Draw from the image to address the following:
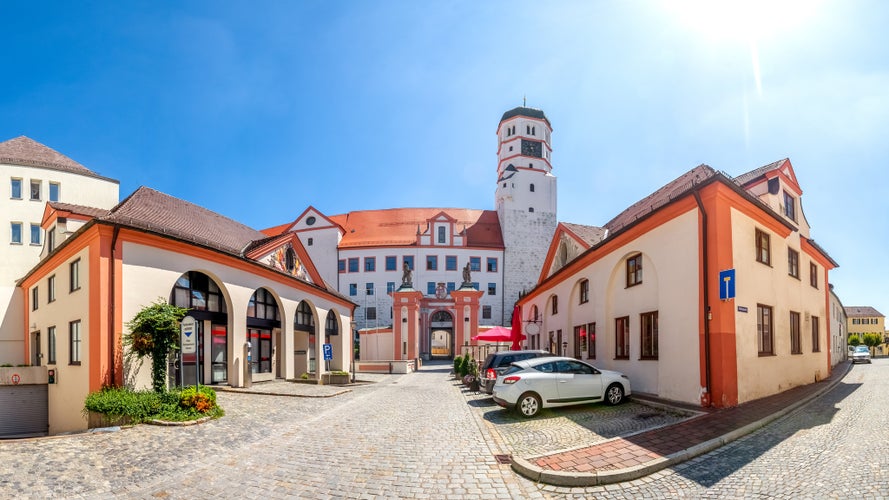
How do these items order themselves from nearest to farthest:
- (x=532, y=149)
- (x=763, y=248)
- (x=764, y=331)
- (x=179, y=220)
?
(x=764, y=331) → (x=763, y=248) → (x=179, y=220) → (x=532, y=149)

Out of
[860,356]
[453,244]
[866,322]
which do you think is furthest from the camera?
[866,322]

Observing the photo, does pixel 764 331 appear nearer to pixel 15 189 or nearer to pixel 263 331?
pixel 263 331

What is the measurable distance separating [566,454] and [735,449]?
2672mm

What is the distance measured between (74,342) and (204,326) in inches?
152

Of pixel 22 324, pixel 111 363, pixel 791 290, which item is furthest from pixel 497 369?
pixel 22 324

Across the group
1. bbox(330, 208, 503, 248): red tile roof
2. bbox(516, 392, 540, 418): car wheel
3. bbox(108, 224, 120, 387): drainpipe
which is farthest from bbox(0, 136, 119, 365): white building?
bbox(330, 208, 503, 248): red tile roof

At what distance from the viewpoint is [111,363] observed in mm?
12758

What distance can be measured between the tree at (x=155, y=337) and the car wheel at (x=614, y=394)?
11.3 metres

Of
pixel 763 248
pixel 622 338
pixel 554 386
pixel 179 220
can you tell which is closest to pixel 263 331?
pixel 179 220

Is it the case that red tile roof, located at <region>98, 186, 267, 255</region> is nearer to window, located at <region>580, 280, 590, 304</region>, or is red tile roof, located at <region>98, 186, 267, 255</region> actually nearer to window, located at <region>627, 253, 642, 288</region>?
window, located at <region>580, 280, 590, 304</region>

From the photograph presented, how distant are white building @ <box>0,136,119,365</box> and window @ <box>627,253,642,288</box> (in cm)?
2929

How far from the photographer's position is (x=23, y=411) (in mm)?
19188

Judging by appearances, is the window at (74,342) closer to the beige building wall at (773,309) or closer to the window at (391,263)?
the beige building wall at (773,309)

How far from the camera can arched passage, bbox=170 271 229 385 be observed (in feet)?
54.1
